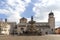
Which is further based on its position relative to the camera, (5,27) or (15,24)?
(15,24)

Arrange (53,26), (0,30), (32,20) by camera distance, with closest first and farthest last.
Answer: (32,20) → (0,30) → (53,26)

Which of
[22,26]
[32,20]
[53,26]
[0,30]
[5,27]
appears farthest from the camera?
[53,26]

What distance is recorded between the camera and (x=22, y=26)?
120 m

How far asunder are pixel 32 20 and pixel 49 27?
6447cm

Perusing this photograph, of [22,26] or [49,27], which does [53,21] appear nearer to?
[49,27]

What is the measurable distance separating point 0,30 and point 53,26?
51179 millimetres

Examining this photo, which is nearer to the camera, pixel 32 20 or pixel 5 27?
pixel 32 20

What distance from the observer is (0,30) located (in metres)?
89.6

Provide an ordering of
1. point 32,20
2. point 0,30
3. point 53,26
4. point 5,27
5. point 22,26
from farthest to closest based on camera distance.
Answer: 1. point 53,26
2. point 22,26
3. point 5,27
4. point 0,30
5. point 32,20

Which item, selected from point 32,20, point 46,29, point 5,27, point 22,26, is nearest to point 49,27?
point 46,29

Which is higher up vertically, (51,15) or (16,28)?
(51,15)

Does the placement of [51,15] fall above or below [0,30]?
above

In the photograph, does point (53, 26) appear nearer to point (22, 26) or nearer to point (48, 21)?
point (48, 21)

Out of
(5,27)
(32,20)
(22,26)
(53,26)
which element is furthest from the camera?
(53,26)
